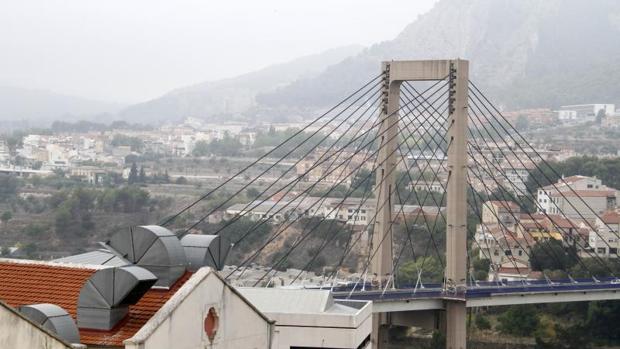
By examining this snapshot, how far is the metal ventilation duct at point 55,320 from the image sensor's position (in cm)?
702

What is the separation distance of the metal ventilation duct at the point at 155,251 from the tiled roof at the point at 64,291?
Result: 0.08 meters

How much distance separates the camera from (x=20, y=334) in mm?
6645

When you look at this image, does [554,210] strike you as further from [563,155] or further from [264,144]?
[264,144]

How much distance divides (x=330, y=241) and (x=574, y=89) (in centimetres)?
7488

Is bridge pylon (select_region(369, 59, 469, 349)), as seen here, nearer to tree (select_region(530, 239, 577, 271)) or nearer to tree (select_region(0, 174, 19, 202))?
tree (select_region(530, 239, 577, 271))

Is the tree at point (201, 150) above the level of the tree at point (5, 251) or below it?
above

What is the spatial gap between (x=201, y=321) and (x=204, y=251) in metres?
1.10

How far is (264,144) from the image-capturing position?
95.9 m

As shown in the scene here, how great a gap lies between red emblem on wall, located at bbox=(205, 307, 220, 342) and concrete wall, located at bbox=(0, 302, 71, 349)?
3.25ft

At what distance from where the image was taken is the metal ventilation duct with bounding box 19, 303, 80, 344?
23.0 ft

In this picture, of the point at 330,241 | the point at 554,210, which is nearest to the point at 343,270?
the point at 330,241

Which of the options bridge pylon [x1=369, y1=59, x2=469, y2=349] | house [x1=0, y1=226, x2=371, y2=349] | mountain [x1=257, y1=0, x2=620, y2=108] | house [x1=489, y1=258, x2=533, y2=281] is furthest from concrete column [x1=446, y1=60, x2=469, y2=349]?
mountain [x1=257, y1=0, x2=620, y2=108]

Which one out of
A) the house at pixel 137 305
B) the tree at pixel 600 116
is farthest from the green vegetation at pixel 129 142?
the house at pixel 137 305

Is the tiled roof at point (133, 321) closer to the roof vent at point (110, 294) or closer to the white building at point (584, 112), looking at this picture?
the roof vent at point (110, 294)
